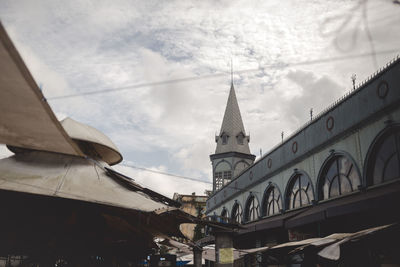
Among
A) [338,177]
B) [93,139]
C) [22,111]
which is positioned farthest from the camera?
[338,177]

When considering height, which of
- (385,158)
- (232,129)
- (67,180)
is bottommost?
(67,180)

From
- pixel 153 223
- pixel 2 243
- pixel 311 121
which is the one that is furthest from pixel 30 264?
pixel 311 121

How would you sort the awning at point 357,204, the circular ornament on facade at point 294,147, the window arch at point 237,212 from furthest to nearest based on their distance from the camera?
the window arch at point 237,212 → the circular ornament on facade at point 294,147 → the awning at point 357,204

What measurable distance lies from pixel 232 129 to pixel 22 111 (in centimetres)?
3563

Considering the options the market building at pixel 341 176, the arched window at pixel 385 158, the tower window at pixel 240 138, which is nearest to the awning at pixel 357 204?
the market building at pixel 341 176

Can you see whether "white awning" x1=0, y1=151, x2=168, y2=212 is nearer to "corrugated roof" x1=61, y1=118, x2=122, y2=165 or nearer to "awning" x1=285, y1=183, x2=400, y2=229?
"corrugated roof" x1=61, y1=118, x2=122, y2=165

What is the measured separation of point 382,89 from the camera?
1211 centimetres

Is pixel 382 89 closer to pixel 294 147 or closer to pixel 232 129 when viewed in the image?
pixel 294 147

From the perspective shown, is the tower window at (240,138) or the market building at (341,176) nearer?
the market building at (341,176)

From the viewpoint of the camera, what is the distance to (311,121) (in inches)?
668

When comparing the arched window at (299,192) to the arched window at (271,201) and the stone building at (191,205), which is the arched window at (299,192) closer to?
the arched window at (271,201)

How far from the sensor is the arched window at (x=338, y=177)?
14.0 metres

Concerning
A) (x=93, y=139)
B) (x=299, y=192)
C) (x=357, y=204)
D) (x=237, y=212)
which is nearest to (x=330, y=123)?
(x=357, y=204)

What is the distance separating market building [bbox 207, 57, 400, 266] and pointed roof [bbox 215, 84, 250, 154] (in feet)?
47.0
